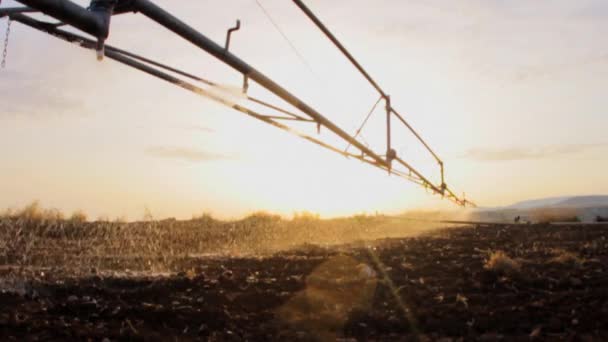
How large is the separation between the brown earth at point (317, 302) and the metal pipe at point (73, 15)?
8.94ft

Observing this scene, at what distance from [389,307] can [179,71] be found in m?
3.38

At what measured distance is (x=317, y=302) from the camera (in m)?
6.73

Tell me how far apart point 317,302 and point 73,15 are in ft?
13.2

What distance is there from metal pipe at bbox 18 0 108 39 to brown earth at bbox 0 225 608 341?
2.73 metres

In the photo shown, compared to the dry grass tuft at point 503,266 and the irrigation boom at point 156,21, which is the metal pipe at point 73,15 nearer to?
the irrigation boom at point 156,21

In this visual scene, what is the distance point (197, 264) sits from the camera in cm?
979

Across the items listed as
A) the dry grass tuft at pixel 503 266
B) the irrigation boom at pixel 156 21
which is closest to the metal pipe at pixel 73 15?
the irrigation boom at pixel 156 21

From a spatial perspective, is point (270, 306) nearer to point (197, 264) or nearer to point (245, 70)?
point (245, 70)

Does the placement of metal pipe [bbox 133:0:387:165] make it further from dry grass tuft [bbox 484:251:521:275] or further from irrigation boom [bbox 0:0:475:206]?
dry grass tuft [bbox 484:251:521:275]

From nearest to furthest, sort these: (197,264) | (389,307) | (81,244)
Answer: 1. (389,307)
2. (197,264)
3. (81,244)

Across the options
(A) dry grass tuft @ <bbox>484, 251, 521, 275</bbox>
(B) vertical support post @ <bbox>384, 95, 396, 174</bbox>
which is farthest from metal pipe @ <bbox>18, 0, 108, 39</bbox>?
(B) vertical support post @ <bbox>384, 95, 396, 174</bbox>

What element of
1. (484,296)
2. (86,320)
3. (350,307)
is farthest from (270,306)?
(484,296)

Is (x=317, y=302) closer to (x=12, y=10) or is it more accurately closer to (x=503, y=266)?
(x=503, y=266)

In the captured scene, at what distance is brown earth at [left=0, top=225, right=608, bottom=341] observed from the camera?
216 inches
